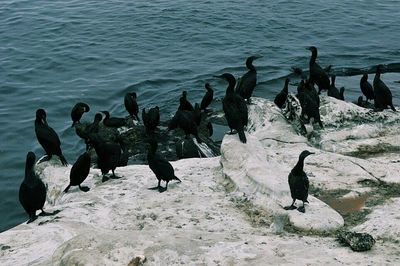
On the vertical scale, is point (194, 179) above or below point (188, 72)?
above

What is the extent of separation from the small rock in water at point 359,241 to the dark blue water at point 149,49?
903cm

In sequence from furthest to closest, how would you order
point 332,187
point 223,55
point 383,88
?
point 223,55
point 383,88
point 332,187

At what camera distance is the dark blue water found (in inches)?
845

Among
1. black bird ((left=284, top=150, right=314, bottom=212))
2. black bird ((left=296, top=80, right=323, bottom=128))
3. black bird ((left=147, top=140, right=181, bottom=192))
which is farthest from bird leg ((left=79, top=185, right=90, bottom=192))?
black bird ((left=296, top=80, right=323, bottom=128))

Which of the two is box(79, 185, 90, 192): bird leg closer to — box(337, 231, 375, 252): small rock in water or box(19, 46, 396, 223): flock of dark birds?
box(19, 46, 396, 223): flock of dark birds

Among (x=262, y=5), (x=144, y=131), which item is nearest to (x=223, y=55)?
(x=262, y=5)

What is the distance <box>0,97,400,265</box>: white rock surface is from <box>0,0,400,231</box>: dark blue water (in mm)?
5213

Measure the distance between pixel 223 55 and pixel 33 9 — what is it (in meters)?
14.4

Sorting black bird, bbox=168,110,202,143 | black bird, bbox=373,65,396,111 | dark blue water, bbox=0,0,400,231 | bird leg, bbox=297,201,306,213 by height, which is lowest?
dark blue water, bbox=0,0,400,231

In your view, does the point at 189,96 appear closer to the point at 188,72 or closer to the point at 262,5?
the point at 188,72

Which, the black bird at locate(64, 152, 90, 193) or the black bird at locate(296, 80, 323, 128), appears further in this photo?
the black bird at locate(296, 80, 323, 128)

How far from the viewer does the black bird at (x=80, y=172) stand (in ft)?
34.9

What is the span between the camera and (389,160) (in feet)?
39.3

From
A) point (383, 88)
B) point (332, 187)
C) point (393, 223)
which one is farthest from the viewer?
point (383, 88)
